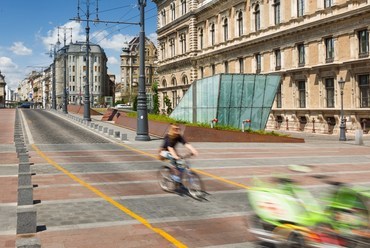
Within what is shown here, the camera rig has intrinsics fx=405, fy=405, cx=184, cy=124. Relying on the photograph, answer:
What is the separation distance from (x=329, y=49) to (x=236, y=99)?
11943 millimetres

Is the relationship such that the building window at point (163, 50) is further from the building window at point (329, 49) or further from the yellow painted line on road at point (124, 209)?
the yellow painted line on road at point (124, 209)

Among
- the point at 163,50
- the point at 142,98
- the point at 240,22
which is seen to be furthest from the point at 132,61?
the point at 142,98

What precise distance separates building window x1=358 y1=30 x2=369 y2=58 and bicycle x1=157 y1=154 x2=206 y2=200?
88.9ft

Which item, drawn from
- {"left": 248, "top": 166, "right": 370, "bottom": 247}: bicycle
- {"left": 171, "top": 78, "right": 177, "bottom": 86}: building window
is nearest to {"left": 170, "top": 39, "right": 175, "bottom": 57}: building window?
{"left": 171, "top": 78, "right": 177, "bottom": 86}: building window

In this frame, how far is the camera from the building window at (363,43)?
108ft

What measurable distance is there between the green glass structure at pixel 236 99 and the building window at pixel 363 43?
7.57m

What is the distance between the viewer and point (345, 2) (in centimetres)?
3456

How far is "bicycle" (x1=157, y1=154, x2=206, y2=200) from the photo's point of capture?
10234mm

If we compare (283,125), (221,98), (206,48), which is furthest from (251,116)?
(206,48)

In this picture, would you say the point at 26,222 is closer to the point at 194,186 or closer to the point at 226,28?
the point at 194,186

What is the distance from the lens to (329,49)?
121 feet

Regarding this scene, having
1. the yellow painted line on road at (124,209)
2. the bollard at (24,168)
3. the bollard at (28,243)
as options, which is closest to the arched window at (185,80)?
the yellow painted line on road at (124,209)

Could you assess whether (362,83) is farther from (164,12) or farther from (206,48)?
(164,12)

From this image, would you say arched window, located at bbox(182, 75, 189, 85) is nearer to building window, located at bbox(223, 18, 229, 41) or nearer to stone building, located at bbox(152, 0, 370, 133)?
stone building, located at bbox(152, 0, 370, 133)
